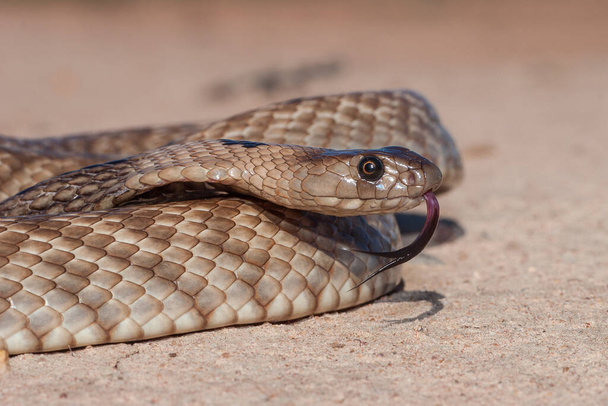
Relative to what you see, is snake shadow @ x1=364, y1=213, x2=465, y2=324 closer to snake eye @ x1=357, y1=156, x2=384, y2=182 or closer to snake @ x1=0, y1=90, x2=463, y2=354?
snake @ x1=0, y1=90, x2=463, y2=354

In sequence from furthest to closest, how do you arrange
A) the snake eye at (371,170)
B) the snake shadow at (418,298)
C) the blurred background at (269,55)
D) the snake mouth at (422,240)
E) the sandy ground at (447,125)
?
the blurred background at (269,55) → the snake shadow at (418,298) → the snake mouth at (422,240) → the snake eye at (371,170) → the sandy ground at (447,125)

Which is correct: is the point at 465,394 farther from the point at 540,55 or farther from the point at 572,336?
the point at 540,55

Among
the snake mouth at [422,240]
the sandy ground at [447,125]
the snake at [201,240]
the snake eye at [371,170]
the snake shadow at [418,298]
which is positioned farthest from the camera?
the snake shadow at [418,298]

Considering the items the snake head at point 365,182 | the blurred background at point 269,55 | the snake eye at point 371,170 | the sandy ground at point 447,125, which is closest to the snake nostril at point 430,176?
the snake head at point 365,182

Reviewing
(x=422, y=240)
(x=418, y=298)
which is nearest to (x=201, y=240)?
(x=422, y=240)

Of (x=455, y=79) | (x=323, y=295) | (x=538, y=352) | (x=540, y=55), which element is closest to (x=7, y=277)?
(x=323, y=295)

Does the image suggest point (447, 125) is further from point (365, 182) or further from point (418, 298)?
point (365, 182)

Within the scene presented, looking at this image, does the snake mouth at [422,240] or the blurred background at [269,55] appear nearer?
the snake mouth at [422,240]

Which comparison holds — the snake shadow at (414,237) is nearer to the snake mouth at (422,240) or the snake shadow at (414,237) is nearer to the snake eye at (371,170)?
the snake mouth at (422,240)

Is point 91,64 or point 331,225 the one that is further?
point 91,64
